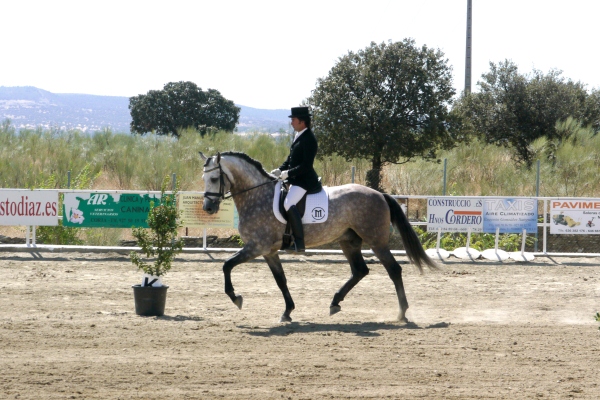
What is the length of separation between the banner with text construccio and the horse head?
863 centimetres

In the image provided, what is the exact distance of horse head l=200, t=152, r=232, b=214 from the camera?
9109 mm

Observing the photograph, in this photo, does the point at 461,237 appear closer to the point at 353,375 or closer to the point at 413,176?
the point at 413,176

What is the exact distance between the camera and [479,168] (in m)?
26.4

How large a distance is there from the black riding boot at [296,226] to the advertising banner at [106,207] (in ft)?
26.4

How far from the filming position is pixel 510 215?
17312 mm

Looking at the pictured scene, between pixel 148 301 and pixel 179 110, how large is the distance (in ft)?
149

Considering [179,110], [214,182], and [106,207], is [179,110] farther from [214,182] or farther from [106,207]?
[214,182]

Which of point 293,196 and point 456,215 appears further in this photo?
point 456,215

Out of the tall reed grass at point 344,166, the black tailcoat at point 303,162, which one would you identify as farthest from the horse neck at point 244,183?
the tall reed grass at point 344,166

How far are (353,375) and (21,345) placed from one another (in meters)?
3.33

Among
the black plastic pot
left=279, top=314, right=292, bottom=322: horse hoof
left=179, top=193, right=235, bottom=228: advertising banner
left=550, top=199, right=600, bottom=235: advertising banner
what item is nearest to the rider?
left=279, top=314, right=292, bottom=322: horse hoof

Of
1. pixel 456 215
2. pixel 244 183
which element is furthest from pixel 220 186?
pixel 456 215

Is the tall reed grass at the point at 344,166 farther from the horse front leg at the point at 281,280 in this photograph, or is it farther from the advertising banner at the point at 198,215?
the horse front leg at the point at 281,280

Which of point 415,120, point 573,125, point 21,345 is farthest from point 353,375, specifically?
point 573,125
